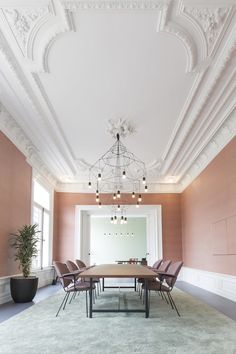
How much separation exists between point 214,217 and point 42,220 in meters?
5.11

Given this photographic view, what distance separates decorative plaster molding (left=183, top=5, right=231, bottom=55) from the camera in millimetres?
3730

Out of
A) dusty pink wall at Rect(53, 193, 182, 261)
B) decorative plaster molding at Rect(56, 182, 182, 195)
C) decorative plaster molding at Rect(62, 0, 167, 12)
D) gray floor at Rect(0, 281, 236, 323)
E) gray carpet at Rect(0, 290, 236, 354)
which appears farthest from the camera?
decorative plaster molding at Rect(56, 182, 182, 195)

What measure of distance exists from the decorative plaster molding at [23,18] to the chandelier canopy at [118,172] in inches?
142

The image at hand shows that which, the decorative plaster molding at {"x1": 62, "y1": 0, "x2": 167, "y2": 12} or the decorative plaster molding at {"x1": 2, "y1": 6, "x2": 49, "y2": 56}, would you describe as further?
the decorative plaster molding at {"x1": 2, "y1": 6, "x2": 49, "y2": 56}

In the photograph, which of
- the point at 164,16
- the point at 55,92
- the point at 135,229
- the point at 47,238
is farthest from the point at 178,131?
the point at 135,229

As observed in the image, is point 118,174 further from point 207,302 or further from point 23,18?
point 23,18

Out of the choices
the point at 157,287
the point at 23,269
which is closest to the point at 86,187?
the point at 23,269

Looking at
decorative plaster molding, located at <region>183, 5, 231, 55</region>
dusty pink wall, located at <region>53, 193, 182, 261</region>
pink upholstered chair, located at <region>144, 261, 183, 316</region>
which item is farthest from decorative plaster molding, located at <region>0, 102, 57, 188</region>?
pink upholstered chair, located at <region>144, 261, 183, 316</region>

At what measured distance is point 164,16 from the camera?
12.5 feet

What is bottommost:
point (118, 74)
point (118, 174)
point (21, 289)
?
point (21, 289)

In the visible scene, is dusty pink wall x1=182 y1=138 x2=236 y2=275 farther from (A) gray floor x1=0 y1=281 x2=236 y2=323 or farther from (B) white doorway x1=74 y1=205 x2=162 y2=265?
(B) white doorway x1=74 y1=205 x2=162 y2=265

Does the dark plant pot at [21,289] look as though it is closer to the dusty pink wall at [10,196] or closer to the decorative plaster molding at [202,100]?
the dusty pink wall at [10,196]

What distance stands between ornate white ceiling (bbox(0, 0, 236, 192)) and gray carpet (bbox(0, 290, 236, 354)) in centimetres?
346

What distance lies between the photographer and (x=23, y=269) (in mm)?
6699
